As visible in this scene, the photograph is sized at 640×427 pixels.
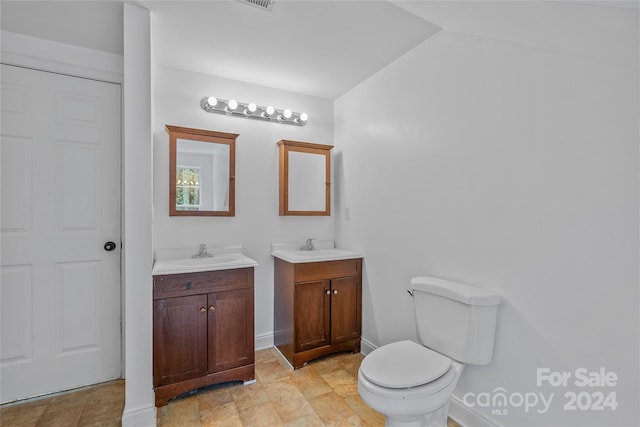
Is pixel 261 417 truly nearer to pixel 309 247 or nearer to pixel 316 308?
pixel 316 308

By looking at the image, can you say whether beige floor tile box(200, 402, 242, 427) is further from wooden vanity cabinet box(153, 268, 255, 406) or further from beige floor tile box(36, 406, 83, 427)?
beige floor tile box(36, 406, 83, 427)

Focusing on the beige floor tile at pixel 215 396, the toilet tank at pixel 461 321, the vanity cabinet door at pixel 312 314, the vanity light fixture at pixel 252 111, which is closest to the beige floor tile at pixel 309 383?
the vanity cabinet door at pixel 312 314

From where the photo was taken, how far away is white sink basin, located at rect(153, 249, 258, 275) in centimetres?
184

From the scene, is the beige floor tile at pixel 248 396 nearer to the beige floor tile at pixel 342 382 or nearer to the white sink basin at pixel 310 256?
A: the beige floor tile at pixel 342 382

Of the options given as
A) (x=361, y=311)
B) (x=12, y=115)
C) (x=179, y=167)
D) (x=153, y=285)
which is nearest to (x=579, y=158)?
(x=361, y=311)

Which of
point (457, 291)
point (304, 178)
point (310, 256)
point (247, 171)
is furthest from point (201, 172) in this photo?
point (457, 291)

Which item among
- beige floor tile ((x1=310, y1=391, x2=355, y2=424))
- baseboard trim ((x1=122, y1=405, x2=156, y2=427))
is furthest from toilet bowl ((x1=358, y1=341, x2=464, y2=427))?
baseboard trim ((x1=122, y1=405, x2=156, y2=427))

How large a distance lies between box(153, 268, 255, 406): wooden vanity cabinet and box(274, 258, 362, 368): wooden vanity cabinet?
0.34 m

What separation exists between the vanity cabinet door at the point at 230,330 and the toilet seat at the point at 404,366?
92 centimetres

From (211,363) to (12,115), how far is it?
1.96 meters

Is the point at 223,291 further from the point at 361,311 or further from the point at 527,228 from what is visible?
the point at 527,228

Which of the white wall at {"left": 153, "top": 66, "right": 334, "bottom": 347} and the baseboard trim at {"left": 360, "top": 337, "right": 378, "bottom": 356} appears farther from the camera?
the baseboard trim at {"left": 360, "top": 337, "right": 378, "bottom": 356}

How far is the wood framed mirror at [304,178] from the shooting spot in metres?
2.65

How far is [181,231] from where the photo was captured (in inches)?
91.4
